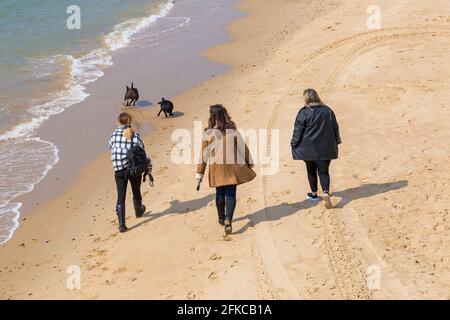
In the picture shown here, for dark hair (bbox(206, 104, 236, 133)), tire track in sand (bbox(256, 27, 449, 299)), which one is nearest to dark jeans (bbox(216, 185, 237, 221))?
tire track in sand (bbox(256, 27, 449, 299))

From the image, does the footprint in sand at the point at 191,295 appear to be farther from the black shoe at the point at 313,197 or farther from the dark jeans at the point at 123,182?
the black shoe at the point at 313,197

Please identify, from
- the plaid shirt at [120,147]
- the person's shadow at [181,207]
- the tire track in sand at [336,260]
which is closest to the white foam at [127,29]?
the person's shadow at [181,207]

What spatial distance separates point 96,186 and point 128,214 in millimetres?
1825

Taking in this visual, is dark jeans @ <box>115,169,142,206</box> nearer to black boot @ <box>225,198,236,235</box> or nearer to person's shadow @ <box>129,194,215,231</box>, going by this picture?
person's shadow @ <box>129,194,215,231</box>

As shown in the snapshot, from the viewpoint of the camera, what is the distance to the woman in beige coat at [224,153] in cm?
679

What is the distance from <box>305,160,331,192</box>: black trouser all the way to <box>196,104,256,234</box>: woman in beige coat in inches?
37.1

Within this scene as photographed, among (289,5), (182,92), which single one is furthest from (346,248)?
(289,5)

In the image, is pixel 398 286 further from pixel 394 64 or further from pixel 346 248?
pixel 394 64

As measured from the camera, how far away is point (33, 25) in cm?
2247

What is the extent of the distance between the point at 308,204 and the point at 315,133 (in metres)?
1.08

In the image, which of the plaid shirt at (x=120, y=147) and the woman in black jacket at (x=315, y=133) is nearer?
the woman in black jacket at (x=315, y=133)

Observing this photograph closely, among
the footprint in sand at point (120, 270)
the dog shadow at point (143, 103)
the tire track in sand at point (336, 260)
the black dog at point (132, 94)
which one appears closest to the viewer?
the tire track in sand at point (336, 260)

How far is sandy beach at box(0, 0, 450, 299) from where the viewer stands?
6.33 meters

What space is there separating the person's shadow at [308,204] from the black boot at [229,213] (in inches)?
6.5
